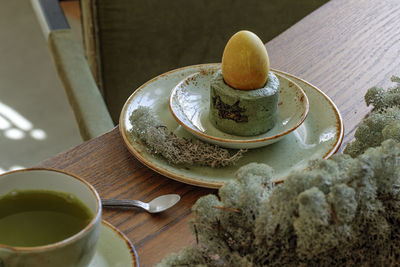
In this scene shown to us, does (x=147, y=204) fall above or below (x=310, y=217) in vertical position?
below

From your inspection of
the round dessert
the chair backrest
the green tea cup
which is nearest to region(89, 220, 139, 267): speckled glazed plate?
the green tea cup

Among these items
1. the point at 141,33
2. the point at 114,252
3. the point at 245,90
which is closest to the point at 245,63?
the point at 245,90

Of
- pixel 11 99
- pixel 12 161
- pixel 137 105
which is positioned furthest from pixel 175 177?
pixel 11 99

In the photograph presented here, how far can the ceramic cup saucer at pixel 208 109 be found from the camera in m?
0.60

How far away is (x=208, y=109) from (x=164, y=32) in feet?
1.95

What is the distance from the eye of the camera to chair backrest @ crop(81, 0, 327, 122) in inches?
47.0

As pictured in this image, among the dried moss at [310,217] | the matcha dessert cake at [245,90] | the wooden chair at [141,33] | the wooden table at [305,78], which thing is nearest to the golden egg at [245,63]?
the matcha dessert cake at [245,90]

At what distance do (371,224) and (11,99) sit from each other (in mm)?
1944

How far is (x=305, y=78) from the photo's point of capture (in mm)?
801

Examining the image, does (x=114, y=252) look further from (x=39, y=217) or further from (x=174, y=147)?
(x=174, y=147)

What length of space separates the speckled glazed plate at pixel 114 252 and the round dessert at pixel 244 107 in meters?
0.25

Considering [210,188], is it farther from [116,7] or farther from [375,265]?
[116,7]

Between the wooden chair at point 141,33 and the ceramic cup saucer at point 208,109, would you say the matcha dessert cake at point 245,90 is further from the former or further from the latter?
the wooden chair at point 141,33

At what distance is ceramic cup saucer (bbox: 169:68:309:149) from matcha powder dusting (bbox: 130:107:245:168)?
0.01 meters
